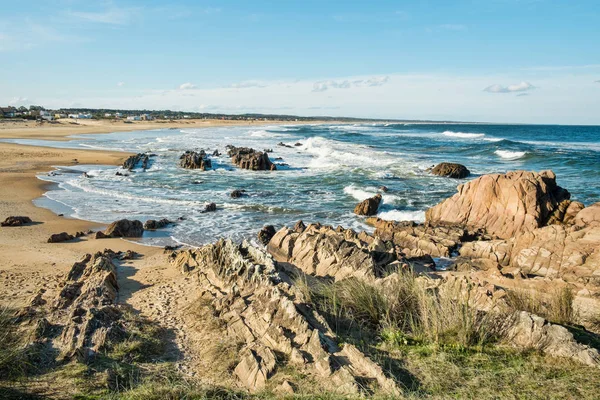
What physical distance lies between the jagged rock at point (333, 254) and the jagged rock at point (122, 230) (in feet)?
18.4

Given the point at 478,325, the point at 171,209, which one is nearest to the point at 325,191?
the point at 171,209

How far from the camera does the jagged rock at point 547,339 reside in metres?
4.67

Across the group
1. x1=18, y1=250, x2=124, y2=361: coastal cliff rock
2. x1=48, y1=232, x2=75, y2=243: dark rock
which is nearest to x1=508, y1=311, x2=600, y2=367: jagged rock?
x1=18, y1=250, x2=124, y2=361: coastal cliff rock

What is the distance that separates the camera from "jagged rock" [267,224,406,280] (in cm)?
852

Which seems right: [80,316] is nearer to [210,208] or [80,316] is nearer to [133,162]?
[210,208]

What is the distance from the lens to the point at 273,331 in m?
5.54

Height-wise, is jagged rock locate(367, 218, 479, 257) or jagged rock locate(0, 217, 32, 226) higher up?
jagged rock locate(367, 218, 479, 257)

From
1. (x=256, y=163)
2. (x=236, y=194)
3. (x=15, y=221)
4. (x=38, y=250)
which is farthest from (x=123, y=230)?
(x=256, y=163)

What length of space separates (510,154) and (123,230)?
36.8m

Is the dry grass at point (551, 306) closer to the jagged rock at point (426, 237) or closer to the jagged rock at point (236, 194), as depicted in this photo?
the jagged rock at point (426, 237)

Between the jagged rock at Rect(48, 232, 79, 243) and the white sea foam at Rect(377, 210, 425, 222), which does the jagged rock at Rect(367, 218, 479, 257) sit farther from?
the jagged rock at Rect(48, 232, 79, 243)

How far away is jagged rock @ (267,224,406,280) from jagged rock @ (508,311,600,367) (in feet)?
10.1

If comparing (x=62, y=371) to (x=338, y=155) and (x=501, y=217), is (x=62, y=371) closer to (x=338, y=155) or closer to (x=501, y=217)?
(x=501, y=217)

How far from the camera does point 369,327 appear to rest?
Result: 5848mm
